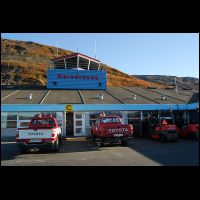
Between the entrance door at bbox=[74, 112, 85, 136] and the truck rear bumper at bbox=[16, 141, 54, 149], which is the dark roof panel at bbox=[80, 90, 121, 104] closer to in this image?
the entrance door at bbox=[74, 112, 85, 136]

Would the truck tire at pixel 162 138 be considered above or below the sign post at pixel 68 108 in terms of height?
below

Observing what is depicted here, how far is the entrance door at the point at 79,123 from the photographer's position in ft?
73.7

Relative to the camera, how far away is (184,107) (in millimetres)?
22422

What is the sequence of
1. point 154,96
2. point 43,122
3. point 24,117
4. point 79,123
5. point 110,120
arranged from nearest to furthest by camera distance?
point 43,122
point 110,120
point 24,117
point 79,123
point 154,96

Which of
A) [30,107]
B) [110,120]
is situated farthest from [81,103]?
[110,120]

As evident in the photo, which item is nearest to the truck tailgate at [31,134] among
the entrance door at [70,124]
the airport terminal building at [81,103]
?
the airport terminal building at [81,103]

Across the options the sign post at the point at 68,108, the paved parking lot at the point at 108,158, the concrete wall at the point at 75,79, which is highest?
the concrete wall at the point at 75,79

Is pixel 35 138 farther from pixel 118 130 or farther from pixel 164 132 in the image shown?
pixel 164 132

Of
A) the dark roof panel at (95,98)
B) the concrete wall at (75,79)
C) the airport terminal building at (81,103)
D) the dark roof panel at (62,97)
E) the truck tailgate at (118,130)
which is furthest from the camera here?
the concrete wall at (75,79)

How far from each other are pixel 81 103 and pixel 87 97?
95.8 inches

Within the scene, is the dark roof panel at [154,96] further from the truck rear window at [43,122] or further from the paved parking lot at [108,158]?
the truck rear window at [43,122]

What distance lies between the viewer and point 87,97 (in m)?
23.9
